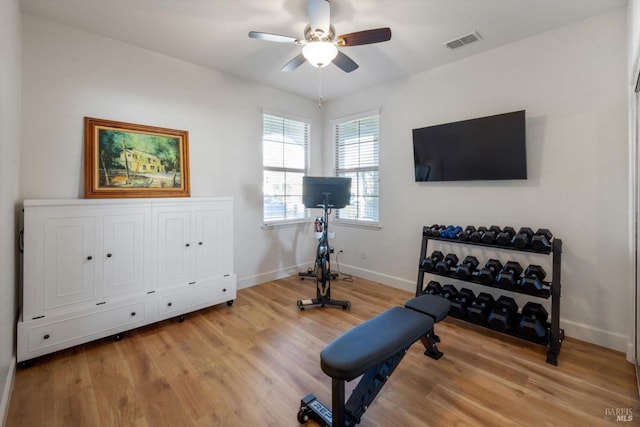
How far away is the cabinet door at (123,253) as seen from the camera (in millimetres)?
2533

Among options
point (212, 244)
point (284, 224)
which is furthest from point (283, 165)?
point (212, 244)

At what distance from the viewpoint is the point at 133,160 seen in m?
2.94

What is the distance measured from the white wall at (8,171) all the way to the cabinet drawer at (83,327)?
0.47ft

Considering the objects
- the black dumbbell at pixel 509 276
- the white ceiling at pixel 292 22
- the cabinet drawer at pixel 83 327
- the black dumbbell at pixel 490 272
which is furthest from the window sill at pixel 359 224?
the cabinet drawer at pixel 83 327

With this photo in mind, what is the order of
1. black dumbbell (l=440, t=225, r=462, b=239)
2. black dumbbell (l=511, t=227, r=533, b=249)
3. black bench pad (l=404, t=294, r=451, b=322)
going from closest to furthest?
black bench pad (l=404, t=294, r=451, b=322)
black dumbbell (l=511, t=227, r=533, b=249)
black dumbbell (l=440, t=225, r=462, b=239)

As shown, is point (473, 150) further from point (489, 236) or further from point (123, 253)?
point (123, 253)

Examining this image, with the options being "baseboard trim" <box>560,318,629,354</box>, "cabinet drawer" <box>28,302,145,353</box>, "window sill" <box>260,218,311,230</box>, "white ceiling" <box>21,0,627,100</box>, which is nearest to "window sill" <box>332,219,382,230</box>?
"window sill" <box>260,218,311,230</box>

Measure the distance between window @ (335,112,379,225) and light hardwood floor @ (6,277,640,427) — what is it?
2.03 m

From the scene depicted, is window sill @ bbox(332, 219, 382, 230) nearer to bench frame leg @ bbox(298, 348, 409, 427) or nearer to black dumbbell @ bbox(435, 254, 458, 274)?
black dumbbell @ bbox(435, 254, 458, 274)

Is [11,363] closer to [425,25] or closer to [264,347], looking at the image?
[264,347]

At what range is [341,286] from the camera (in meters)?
4.06

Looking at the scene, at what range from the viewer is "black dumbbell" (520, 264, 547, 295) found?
94.0 inches

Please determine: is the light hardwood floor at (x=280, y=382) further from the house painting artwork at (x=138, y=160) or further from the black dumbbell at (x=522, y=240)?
the house painting artwork at (x=138, y=160)

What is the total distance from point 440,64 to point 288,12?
1998mm
